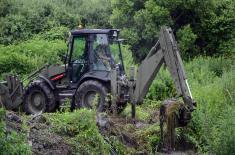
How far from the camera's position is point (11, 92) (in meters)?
15.1

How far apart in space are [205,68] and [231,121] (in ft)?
35.6

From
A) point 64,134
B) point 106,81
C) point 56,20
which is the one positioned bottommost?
point 64,134

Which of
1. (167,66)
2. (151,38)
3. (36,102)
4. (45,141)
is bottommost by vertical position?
(45,141)

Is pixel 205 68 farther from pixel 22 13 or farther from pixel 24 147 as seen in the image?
pixel 24 147

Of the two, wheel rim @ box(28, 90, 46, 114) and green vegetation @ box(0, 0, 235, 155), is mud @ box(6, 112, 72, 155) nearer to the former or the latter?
green vegetation @ box(0, 0, 235, 155)

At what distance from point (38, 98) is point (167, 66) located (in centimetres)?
417

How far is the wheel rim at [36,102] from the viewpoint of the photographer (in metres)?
15.0

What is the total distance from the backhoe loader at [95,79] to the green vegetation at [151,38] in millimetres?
829

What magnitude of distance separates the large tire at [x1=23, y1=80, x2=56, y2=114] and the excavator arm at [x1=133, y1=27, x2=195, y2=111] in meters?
2.62

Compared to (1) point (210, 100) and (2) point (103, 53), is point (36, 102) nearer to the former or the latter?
(2) point (103, 53)

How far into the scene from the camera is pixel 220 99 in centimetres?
1602

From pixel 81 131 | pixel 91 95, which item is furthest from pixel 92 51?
pixel 81 131

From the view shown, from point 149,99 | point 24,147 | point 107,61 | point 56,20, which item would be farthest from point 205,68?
point 24,147

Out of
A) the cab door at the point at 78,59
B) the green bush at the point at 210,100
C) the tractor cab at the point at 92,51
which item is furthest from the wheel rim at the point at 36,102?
the green bush at the point at 210,100
